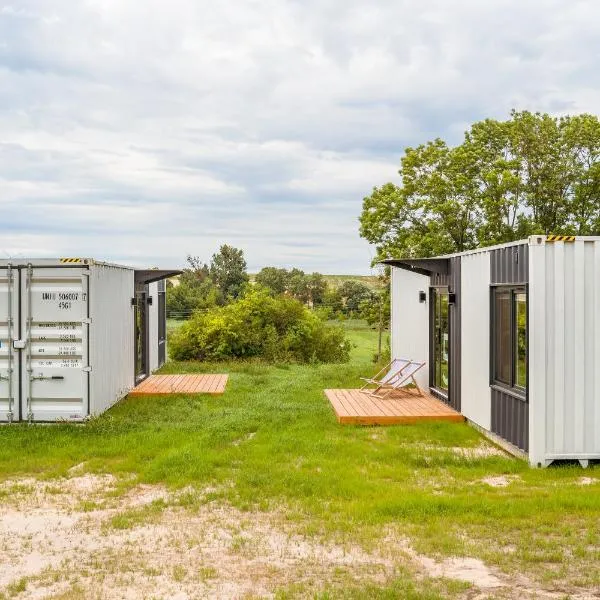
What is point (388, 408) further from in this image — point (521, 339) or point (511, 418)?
point (521, 339)

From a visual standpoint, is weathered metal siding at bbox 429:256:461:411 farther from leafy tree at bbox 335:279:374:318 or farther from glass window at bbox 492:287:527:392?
leafy tree at bbox 335:279:374:318

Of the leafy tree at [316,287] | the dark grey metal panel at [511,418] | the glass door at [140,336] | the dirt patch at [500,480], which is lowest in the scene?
the dirt patch at [500,480]

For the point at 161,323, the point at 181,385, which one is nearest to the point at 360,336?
the point at 161,323

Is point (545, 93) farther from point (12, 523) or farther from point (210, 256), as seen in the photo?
point (210, 256)

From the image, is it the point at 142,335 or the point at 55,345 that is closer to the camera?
the point at 55,345

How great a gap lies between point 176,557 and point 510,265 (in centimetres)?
486

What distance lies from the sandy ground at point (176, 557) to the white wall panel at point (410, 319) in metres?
6.98

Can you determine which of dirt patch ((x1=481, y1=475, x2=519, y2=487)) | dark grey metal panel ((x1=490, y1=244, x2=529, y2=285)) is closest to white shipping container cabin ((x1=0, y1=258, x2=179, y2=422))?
dark grey metal panel ((x1=490, y1=244, x2=529, y2=285))

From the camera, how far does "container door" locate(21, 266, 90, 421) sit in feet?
30.4

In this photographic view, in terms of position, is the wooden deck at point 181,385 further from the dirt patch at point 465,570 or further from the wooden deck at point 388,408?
the dirt patch at point 465,570

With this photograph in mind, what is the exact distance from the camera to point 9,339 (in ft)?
30.4

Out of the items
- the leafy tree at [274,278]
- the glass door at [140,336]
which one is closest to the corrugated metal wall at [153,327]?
the glass door at [140,336]

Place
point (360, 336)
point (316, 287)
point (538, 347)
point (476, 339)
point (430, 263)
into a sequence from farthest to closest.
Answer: point (316, 287) → point (360, 336) → point (430, 263) → point (476, 339) → point (538, 347)

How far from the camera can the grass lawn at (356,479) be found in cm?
448
